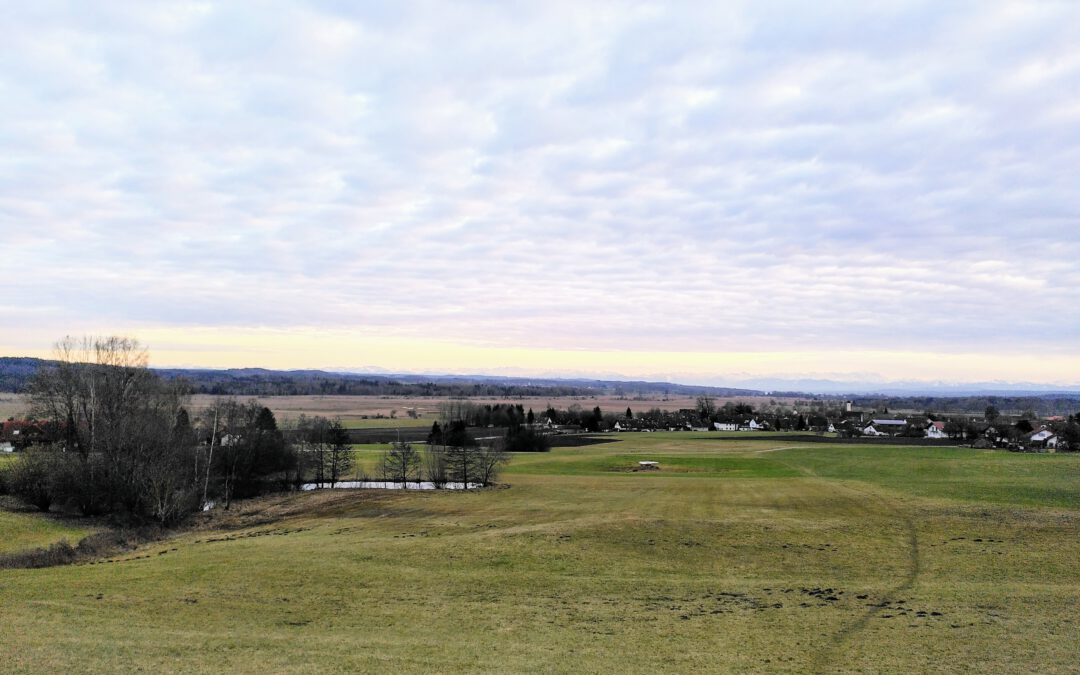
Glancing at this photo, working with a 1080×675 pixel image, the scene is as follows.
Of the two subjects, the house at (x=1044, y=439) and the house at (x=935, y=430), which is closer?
the house at (x=1044, y=439)

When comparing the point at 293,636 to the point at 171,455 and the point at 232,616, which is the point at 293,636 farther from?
the point at 171,455

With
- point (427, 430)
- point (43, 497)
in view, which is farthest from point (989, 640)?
point (427, 430)

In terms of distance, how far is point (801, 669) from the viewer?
17.0 m

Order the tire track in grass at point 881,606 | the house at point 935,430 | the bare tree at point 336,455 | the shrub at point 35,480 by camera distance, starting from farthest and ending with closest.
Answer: the house at point 935,430 → the bare tree at point 336,455 → the shrub at point 35,480 → the tire track in grass at point 881,606

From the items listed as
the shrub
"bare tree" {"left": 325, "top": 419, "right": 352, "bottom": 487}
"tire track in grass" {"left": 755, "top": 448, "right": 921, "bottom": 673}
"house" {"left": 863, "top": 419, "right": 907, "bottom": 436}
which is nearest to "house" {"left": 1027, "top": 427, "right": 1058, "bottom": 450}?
"house" {"left": 863, "top": 419, "right": 907, "bottom": 436}

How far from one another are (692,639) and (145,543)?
33907 millimetres

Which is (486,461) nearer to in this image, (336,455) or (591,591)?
(336,455)

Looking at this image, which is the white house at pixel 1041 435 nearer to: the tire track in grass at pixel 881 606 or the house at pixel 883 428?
the house at pixel 883 428

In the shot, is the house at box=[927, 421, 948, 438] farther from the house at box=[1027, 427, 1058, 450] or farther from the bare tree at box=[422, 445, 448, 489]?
the bare tree at box=[422, 445, 448, 489]

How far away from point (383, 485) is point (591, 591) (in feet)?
169

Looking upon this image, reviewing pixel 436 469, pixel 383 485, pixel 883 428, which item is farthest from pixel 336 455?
pixel 883 428

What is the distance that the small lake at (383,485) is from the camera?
68.4 metres

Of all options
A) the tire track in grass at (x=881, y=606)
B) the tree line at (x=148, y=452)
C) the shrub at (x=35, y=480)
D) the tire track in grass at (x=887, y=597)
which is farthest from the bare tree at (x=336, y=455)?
the tire track in grass at (x=881, y=606)

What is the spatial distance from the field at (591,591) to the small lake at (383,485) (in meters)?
18.0
